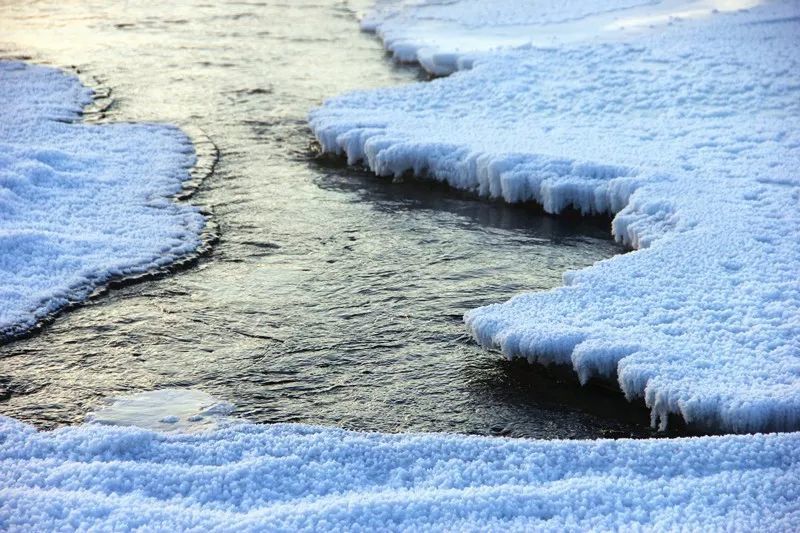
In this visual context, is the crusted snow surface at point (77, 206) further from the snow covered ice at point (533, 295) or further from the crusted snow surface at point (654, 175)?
the crusted snow surface at point (654, 175)

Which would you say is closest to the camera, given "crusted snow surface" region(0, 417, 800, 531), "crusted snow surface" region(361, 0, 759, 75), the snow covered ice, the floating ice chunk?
"crusted snow surface" region(0, 417, 800, 531)

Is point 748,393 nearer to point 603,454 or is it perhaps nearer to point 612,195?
point 603,454

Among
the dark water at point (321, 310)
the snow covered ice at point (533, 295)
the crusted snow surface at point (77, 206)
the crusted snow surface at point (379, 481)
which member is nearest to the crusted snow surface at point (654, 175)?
the snow covered ice at point (533, 295)

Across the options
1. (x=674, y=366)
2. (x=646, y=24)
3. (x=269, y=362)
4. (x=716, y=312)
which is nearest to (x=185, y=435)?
(x=269, y=362)

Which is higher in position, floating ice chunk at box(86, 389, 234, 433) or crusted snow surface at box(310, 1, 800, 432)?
crusted snow surface at box(310, 1, 800, 432)

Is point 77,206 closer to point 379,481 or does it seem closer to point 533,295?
point 533,295

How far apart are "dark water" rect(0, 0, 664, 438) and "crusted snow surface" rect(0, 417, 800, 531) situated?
15.5 inches

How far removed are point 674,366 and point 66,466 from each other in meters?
2.42

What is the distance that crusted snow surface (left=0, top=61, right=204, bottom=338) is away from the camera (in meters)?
5.75

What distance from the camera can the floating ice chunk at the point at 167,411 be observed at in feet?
14.4

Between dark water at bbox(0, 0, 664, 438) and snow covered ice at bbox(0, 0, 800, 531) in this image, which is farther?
dark water at bbox(0, 0, 664, 438)

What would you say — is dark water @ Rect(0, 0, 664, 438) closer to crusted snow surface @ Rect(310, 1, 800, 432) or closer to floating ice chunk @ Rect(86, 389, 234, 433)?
floating ice chunk @ Rect(86, 389, 234, 433)

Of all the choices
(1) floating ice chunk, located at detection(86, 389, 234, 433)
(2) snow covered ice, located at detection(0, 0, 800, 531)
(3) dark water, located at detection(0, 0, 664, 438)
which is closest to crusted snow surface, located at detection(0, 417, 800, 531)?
(2) snow covered ice, located at detection(0, 0, 800, 531)

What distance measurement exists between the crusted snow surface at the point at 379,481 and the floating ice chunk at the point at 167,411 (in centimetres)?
26
